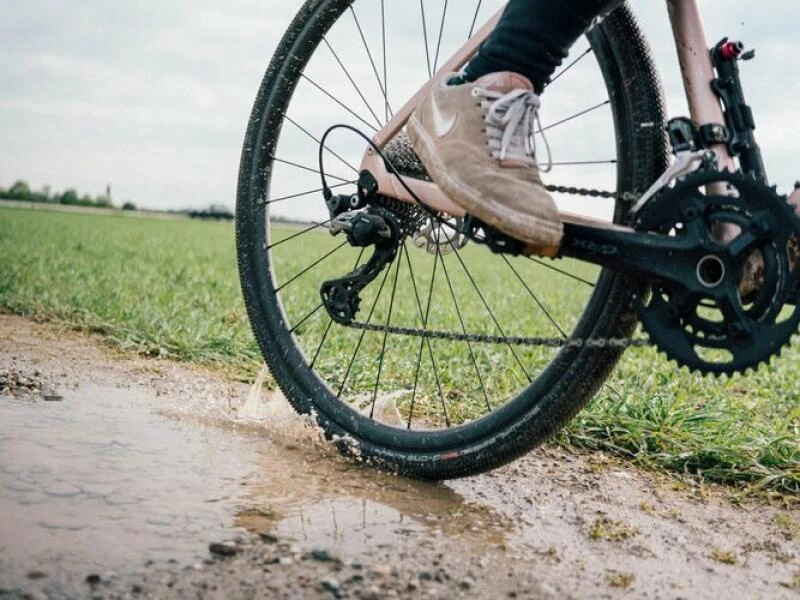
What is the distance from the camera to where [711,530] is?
232 cm

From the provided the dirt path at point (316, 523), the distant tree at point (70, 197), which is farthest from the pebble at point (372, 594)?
the distant tree at point (70, 197)

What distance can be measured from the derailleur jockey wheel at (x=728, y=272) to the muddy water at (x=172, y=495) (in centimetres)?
63

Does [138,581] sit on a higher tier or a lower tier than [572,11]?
lower

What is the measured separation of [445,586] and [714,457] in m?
1.48

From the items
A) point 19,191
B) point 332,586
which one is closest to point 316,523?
point 332,586

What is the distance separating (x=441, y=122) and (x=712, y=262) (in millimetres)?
713

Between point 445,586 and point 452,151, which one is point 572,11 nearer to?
point 452,151

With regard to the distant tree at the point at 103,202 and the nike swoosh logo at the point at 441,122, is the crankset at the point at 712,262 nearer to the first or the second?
the nike swoosh logo at the point at 441,122

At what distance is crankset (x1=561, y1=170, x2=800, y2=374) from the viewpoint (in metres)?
1.89

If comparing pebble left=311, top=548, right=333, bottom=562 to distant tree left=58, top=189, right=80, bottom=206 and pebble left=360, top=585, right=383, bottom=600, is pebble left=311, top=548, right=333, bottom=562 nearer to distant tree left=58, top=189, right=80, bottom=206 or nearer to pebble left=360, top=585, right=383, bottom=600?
pebble left=360, top=585, right=383, bottom=600

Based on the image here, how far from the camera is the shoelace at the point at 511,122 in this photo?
2.09 m

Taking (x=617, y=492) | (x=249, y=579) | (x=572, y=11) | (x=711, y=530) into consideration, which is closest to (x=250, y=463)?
(x=249, y=579)

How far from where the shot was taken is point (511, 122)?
2.09m

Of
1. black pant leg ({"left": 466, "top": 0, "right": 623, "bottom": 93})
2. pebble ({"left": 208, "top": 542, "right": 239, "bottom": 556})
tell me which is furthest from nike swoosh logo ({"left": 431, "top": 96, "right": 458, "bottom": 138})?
pebble ({"left": 208, "top": 542, "right": 239, "bottom": 556})
